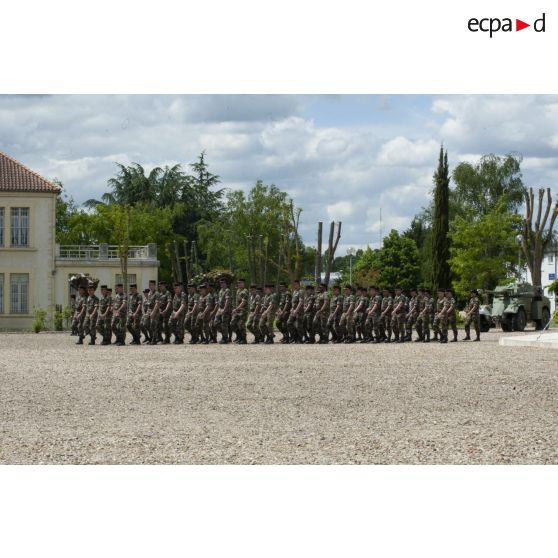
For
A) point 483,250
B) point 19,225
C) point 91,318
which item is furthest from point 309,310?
point 483,250

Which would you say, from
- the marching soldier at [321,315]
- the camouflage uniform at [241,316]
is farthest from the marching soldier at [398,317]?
the camouflage uniform at [241,316]

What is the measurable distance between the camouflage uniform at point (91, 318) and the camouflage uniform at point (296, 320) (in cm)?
498

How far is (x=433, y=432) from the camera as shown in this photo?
35.0 ft

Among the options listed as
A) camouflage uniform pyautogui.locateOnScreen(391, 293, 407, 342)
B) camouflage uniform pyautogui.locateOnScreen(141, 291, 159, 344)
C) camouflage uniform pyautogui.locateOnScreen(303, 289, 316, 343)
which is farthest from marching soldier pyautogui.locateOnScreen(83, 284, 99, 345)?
camouflage uniform pyautogui.locateOnScreen(391, 293, 407, 342)

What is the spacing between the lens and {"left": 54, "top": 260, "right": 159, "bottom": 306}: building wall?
52.2 metres

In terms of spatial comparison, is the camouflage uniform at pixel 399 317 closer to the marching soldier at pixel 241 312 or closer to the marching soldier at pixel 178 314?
A: the marching soldier at pixel 241 312

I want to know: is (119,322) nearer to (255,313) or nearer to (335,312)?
(255,313)

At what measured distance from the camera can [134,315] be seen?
27.2 metres

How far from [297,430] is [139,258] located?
4468 cm

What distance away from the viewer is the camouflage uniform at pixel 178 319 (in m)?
27.2

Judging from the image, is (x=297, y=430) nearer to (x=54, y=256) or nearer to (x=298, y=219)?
(x=54, y=256)

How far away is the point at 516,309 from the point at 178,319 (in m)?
13.5

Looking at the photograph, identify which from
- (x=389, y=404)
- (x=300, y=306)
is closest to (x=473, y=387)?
(x=389, y=404)

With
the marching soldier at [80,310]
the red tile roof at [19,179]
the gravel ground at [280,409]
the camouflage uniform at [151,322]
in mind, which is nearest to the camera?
the gravel ground at [280,409]
